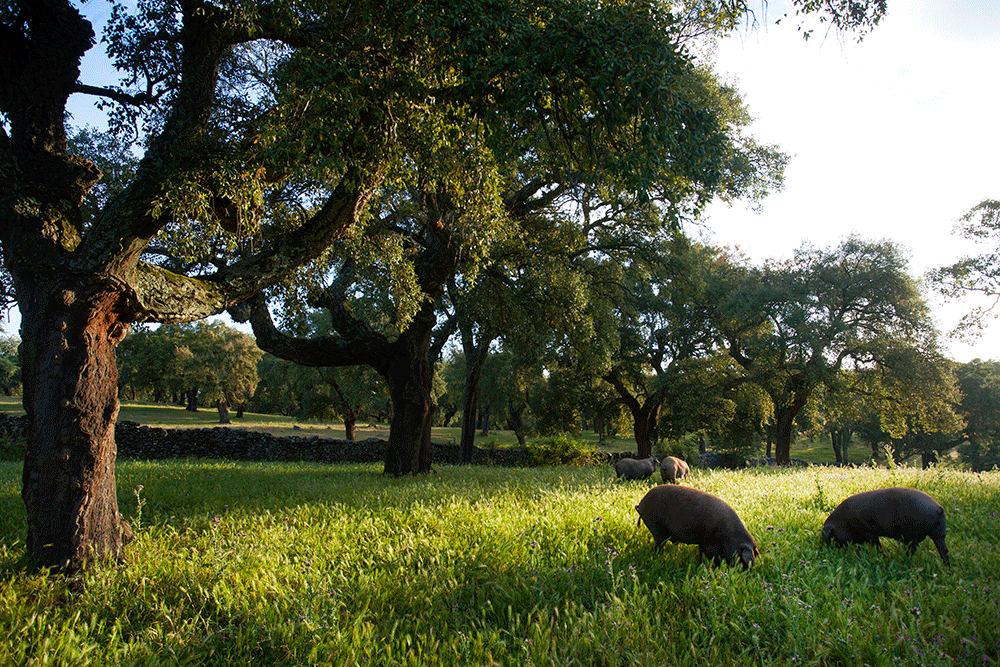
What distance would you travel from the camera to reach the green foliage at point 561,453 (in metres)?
23.5

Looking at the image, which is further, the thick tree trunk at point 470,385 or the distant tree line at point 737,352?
the thick tree trunk at point 470,385

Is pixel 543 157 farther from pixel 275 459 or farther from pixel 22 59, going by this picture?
pixel 275 459

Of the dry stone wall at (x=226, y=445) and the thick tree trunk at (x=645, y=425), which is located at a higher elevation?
the thick tree trunk at (x=645, y=425)

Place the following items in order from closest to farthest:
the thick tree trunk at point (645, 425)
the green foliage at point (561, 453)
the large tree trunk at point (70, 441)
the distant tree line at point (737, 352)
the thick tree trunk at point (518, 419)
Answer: the large tree trunk at point (70, 441) < the distant tree line at point (737, 352) < the green foliage at point (561, 453) < the thick tree trunk at point (645, 425) < the thick tree trunk at point (518, 419)

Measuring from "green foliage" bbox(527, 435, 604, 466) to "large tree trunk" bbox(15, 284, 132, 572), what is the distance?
19.8 meters

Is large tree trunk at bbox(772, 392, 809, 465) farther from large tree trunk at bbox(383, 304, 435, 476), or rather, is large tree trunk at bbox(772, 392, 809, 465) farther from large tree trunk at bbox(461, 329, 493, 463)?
large tree trunk at bbox(383, 304, 435, 476)

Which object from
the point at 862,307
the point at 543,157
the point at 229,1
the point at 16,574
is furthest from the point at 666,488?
the point at 862,307

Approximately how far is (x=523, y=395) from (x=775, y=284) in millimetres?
20098

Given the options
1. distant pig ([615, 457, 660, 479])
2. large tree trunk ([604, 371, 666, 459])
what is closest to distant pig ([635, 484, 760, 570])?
distant pig ([615, 457, 660, 479])

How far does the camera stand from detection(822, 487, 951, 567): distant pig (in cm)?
490

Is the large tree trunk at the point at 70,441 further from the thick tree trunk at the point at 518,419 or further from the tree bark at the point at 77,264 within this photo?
the thick tree trunk at the point at 518,419

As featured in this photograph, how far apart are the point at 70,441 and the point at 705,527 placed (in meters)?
6.57

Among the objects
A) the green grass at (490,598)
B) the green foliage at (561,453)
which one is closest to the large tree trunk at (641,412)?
the green foliage at (561,453)

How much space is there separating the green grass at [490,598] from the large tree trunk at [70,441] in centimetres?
32
